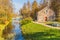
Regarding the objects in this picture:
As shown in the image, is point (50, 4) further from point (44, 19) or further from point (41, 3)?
point (41, 3)

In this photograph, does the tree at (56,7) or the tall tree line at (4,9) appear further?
the tree at (56,7)

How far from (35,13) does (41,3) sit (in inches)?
1013

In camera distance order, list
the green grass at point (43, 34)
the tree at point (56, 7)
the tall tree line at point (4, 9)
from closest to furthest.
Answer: the green grass at point (43, 34)
the tall tree line at point (4, 9)
the tree at point (56, 7)

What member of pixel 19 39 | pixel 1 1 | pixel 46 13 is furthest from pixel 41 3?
pixel 19 39

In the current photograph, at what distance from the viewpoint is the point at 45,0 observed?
380ft

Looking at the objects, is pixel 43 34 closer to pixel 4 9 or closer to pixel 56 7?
pixel 4 9

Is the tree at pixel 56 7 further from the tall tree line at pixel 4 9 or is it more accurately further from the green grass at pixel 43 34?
the green grass at pixel 43 34

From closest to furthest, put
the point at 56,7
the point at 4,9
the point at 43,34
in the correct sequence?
the point at 43,34 → the point at 4,9 → the point at 56,7

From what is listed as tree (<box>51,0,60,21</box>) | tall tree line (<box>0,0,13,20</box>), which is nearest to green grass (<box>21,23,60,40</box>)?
tall tree line (<box>0,0,13,20</box>)

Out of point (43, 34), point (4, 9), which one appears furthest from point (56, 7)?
Answer: point (43, 34)

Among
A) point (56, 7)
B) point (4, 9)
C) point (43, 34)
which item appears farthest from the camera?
point (56, 7)

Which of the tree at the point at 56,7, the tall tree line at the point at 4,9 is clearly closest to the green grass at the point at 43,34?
the tall tree line at the point at 4,9

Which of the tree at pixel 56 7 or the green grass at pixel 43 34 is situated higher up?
the tree at pixel 56 7

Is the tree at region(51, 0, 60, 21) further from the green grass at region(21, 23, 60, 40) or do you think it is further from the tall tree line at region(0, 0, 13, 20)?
the green grass at region(21, 23, 60, 40)
